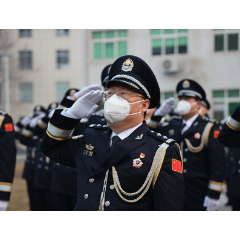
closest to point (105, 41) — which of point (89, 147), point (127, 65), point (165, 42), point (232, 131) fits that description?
point (165, 42)

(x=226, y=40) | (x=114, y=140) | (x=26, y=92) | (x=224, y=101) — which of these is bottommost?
(x=224, y=101)

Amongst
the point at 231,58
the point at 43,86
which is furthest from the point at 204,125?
the point at 43,86

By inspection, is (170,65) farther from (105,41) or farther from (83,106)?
(83,106)

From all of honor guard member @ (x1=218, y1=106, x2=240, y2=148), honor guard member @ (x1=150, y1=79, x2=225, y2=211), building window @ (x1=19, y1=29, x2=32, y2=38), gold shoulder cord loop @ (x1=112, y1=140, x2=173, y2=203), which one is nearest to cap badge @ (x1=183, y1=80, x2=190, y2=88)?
honor guard member @ (x1=150, y1=79, x2=225, y2=211)

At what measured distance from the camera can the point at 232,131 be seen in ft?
13.1

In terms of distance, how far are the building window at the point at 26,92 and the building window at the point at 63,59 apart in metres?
3.28

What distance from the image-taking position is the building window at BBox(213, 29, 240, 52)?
17.6 metres

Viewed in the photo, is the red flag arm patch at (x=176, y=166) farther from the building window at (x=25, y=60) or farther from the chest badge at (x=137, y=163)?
the building window at (x=25, y=60)

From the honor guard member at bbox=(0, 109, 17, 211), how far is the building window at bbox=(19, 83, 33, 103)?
1088 inches

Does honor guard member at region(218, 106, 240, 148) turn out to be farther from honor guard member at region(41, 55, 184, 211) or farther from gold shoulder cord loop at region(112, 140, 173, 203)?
gold shoulder cord loop at region(112, 140, 173, 203)

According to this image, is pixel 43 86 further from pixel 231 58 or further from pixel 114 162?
pixel 114 162

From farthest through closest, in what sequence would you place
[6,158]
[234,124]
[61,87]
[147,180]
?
[61,87], [6,158], [234,124], [147,180]

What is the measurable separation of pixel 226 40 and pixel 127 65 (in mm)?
16294

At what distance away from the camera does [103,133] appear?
2689 millimetres
